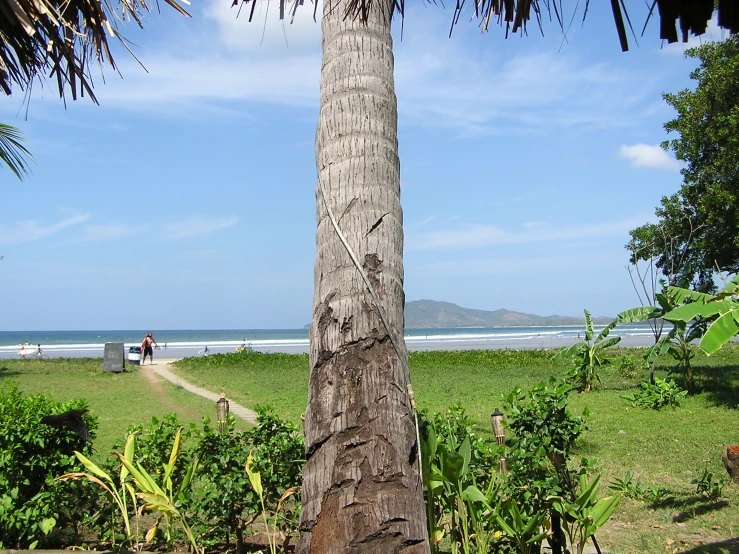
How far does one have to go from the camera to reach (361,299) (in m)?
2.21

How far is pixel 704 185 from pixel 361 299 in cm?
1440

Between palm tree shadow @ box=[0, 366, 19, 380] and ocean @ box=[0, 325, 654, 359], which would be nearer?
palm tree shadow @ box=[0, 366, 19, 380]

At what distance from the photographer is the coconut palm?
2.02 meters

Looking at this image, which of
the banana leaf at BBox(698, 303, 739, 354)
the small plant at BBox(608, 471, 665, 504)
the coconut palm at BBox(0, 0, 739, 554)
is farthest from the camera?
the banana leaf at BBox(698, 303, 739, 354)

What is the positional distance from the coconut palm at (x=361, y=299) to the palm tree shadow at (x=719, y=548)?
317cm

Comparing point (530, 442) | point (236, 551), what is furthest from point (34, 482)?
point (530, 442)

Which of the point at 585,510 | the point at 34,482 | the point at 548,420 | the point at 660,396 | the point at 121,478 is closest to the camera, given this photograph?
the point at 585,510

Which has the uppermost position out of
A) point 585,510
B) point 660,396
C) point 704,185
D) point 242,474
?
point 704,185

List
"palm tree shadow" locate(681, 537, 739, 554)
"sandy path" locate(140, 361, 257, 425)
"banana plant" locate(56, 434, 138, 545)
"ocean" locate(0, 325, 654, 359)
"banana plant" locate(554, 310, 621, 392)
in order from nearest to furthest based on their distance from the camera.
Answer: "banana plant" locate(56, 434, 138, 545) → "palm tree shadow" locate(681, 537, 739, 554) → "sandy path" locate(140, 361, 257, 425) → "banana plant" locate(554, 310, 621, 392) → "ocean" locate(0, 325, 654, 359)

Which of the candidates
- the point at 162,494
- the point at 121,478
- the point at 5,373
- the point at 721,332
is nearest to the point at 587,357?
the point at 721,332

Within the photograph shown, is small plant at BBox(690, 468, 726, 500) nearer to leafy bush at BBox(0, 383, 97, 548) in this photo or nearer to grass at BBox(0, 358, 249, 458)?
leafy bush at BBox(0, 383, 97, 548)

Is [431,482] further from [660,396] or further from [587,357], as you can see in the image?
[587,357]

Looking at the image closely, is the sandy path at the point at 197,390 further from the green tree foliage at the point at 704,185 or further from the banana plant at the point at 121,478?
the green tree foliage at the point at 704,185

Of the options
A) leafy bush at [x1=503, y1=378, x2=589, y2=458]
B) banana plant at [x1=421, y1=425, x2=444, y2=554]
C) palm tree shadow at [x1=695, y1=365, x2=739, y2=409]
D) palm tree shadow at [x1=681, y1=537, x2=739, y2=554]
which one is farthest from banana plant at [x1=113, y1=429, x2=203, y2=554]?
palm tree shadow at [x1=695, y1=365, x2=739, y2=409]
